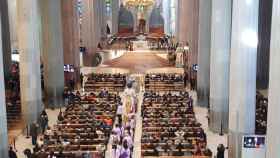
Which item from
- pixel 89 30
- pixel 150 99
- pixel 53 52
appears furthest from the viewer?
pixel 89 30

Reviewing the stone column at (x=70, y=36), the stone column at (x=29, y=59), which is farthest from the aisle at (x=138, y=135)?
the stone column at (x=70, y=36)

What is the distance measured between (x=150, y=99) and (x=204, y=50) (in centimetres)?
410

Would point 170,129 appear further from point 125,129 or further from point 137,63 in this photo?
point 137,63

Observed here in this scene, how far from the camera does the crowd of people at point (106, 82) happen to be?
3503 cm

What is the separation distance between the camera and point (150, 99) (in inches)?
1139

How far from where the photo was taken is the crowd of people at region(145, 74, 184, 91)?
115ft

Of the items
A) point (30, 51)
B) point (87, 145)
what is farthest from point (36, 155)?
point (30, 51)

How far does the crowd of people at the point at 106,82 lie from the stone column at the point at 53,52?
4.46 m

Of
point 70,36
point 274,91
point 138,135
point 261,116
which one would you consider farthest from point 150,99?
point 274,91

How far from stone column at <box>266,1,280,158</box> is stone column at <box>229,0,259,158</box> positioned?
205 inches

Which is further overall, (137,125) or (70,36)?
(70,36)

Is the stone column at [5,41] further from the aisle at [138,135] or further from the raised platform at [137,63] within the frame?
the raised platform at [137,63]

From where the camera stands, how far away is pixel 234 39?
18656 millimetres

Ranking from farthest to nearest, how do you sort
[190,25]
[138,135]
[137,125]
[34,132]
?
1. [190,25]
2. [137,125]
3. [138,135]
4. [34,132]
